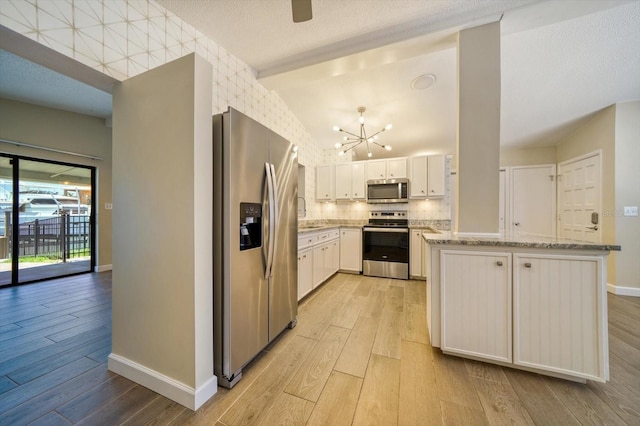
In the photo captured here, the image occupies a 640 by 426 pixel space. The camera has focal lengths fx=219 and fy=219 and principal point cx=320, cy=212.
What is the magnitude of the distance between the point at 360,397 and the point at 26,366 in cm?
244

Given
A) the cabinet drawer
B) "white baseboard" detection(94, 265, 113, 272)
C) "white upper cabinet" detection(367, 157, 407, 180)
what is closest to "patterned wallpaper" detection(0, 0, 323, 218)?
the cabinet drawer

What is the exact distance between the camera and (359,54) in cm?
222

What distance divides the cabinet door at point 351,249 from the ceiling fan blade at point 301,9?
3.36 metres

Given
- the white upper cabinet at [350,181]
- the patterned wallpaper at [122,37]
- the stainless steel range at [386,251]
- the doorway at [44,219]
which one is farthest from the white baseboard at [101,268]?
the stainless steel range at [386,251]

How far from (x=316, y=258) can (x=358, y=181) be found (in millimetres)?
2058

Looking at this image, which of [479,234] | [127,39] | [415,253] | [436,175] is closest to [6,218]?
[127,39]

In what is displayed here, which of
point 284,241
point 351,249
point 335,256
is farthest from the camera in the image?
→ point 351,249

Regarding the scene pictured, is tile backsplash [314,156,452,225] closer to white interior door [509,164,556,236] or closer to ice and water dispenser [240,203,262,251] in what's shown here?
white interior door [509,164,556,236]

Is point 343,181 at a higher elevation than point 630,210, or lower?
higher

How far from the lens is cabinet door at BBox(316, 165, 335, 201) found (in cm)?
470

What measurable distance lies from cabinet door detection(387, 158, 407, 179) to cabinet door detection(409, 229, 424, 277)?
3.63ft

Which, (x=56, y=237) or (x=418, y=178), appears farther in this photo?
(x=56, y=237)

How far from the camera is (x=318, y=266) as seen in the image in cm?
325

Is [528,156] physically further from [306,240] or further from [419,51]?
[306,240]
